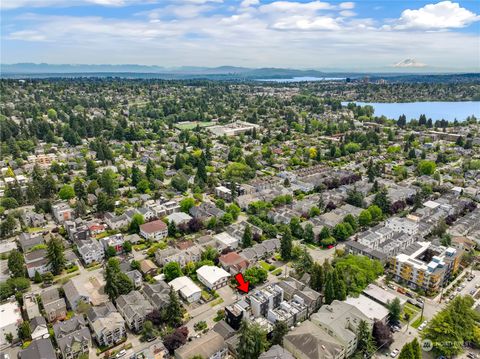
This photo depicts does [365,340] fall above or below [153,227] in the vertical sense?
below

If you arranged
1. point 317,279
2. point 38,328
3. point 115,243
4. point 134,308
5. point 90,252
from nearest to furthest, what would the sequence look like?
point 38,328 → point 134,308 → point 317,279 → point 90,252 → point 115,243

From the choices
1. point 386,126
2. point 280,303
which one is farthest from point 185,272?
point 386,126

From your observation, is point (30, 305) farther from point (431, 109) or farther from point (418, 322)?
point (431, 109)

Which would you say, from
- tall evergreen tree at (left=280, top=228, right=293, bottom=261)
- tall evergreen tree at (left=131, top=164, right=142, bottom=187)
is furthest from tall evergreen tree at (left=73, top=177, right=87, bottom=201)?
tall evergreen tree at (left=280, top=228, right=293, bottom=261)

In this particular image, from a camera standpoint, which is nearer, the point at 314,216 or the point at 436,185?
the point at 314,216

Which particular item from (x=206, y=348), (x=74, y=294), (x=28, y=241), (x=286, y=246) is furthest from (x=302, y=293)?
(x=28, y=241)

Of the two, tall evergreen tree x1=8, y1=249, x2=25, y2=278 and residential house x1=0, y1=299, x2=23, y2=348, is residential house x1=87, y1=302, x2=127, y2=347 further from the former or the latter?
tall evergreen tree x1=8, y1=249, x2=25, y2=278

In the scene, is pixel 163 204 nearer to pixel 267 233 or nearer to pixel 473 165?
pixel 267 233
